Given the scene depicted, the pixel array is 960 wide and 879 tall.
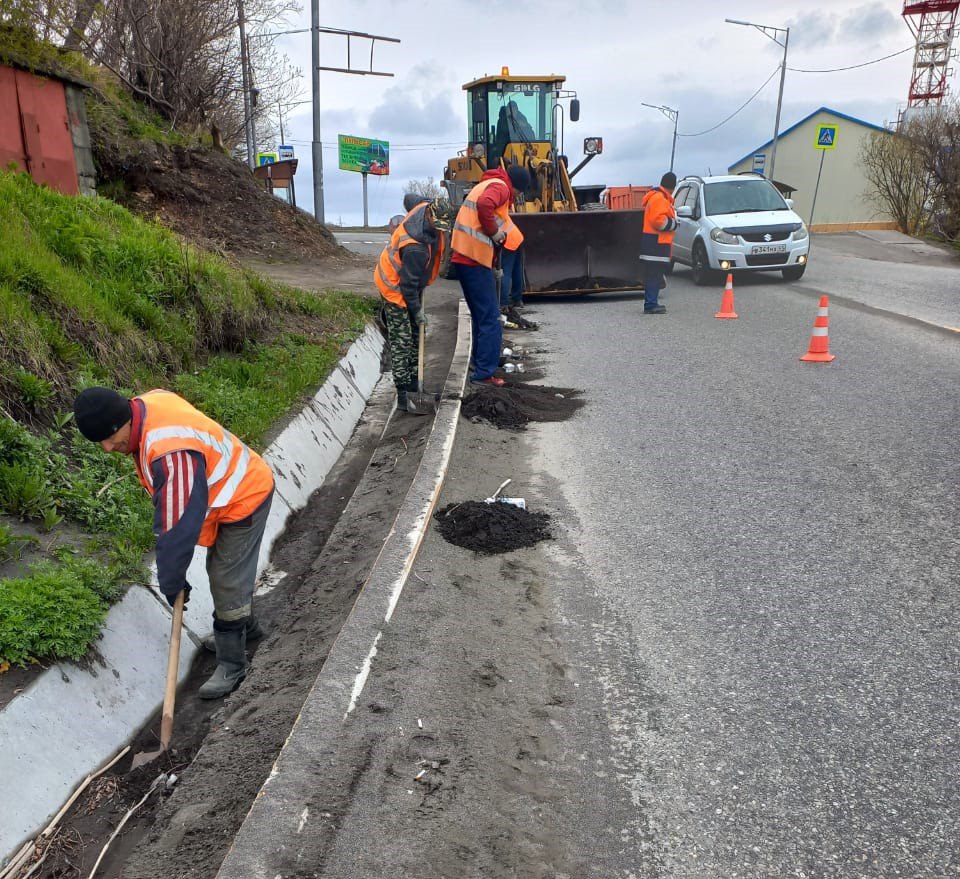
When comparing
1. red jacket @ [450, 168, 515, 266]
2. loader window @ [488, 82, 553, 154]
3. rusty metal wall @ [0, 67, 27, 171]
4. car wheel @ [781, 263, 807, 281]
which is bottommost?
car wheel @ [781, 263, 807, 281]

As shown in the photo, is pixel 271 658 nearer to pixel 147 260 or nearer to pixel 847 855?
pixel 847 855

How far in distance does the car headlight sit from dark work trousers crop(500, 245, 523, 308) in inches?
154

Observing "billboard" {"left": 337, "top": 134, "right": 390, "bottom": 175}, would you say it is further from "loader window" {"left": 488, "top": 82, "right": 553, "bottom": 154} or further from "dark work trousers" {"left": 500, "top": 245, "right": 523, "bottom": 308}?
"dark work trousers" {"left": 500, "top": 245, "right": 523, "bottom": 308}

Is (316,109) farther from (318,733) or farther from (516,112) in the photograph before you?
(318,733)

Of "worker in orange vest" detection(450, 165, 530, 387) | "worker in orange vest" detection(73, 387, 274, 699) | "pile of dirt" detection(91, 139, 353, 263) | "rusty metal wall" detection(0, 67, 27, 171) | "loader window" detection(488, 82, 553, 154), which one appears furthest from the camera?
"loader window" detection(488, 82, 553, 154)

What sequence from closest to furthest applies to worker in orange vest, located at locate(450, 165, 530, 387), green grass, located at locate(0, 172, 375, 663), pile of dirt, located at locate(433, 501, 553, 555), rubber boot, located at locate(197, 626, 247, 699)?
green grass, located at locate(0, 172, 375, 663) → rubber boot, located at locate(197, 626, 247, 699) → pile of dirt, located at locate(433, 501, 553, 555) → worker in orange vest, located at locate(450, 165, 530, 387)

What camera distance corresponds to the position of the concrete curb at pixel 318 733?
241 cm

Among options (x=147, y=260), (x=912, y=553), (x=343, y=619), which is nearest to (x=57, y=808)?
(x=343, y=619)

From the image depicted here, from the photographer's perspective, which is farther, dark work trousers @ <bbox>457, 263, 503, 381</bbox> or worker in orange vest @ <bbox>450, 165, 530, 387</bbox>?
dark work trousers @ <bbox>457, 263, 503, 381</bbox>

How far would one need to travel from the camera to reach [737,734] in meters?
2.93

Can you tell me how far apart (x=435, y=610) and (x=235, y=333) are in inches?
188

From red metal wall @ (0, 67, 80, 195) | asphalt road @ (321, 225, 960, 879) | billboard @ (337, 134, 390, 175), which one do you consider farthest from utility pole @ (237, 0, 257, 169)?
billboard @ (337, 134, 390, 175)

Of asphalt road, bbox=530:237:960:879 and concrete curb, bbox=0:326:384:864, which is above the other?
asphalt road, bbox=530:237:960:879

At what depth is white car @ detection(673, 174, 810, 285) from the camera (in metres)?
14.4
